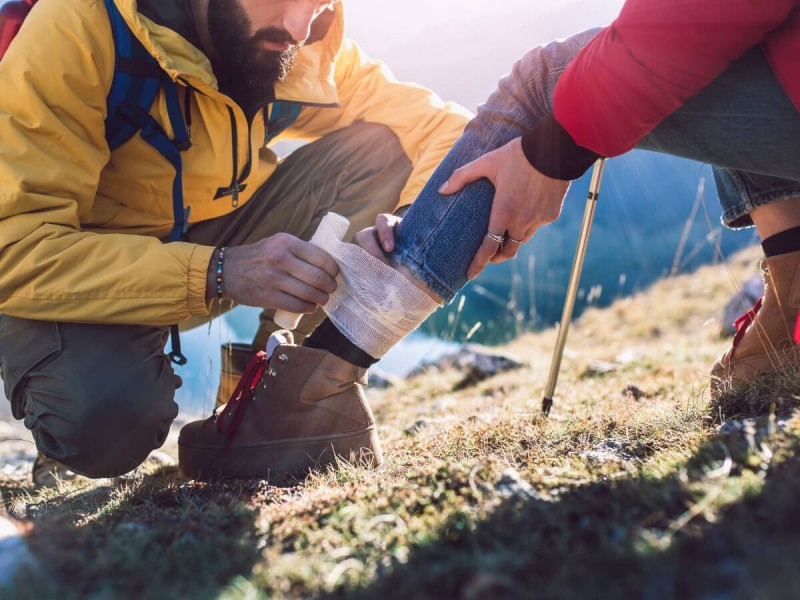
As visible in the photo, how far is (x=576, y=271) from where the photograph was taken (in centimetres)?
333

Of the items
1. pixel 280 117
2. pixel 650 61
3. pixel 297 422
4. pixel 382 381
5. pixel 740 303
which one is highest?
pixel 650 61

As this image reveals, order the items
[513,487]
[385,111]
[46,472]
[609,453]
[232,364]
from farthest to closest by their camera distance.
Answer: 1. [385,111]
2. [232,364]
3. [46,472]
4. [609,453]
5. [513,487]

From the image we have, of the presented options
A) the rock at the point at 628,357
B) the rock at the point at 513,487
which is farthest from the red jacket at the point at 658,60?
the rock at the point at 628,357

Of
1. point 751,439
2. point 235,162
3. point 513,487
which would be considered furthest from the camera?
point 235,162

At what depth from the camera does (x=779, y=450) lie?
1.66 m

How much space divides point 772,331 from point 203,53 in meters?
2.77

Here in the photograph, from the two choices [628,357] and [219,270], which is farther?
[628,357]

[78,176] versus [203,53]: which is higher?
[203,53]

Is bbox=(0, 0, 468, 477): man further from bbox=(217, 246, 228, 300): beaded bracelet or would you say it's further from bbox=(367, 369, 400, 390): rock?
bbox=(367, 369, 400, 390): rock

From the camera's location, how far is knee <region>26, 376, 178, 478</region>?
9.29 ft

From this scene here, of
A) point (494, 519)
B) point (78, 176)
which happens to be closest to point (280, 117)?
point (78, 176)

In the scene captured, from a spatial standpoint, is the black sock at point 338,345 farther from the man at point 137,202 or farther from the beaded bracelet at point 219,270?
the beaded bracelet at point 219,270

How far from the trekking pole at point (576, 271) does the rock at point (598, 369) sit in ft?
4.38

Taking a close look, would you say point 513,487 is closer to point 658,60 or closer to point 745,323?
point 658,60
